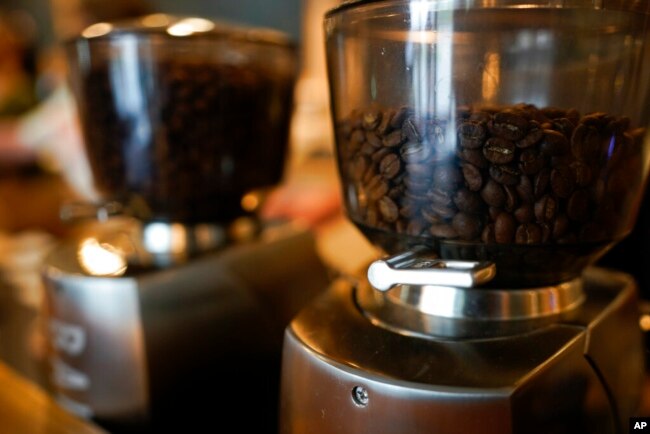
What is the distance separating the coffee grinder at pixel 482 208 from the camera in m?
0.38

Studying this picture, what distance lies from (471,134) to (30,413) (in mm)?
533

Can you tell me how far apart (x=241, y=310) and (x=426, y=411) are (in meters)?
0.33

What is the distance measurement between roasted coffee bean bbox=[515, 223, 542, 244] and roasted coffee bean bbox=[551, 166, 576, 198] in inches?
1.1

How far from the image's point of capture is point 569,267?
0.46m

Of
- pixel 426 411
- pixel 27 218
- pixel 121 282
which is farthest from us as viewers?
pixel 27 218

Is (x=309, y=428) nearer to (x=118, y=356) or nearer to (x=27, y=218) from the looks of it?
(x=118, y=356)

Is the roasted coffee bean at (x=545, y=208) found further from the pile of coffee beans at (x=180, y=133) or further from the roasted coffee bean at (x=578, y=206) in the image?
the pile of coffee beans at (x=180, y=133)

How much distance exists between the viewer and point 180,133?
0.65 m

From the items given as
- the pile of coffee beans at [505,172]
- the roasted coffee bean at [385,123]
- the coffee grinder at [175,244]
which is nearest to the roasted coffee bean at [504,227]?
the pile of coffee beans at [505,172]

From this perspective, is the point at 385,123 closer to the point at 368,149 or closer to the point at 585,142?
the point at 368,149

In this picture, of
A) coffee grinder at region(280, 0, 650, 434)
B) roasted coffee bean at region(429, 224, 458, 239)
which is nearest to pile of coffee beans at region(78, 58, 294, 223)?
coffee grinder at region(280, 0, 650, 434)

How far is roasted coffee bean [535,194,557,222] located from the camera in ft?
1.33

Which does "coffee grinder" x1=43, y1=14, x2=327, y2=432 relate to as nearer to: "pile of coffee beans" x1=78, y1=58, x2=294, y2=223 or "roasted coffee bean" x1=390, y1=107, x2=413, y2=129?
"pile of coffee beans" x1=78, y1=58, x2=294, y2=223

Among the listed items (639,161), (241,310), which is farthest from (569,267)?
(241,310)
